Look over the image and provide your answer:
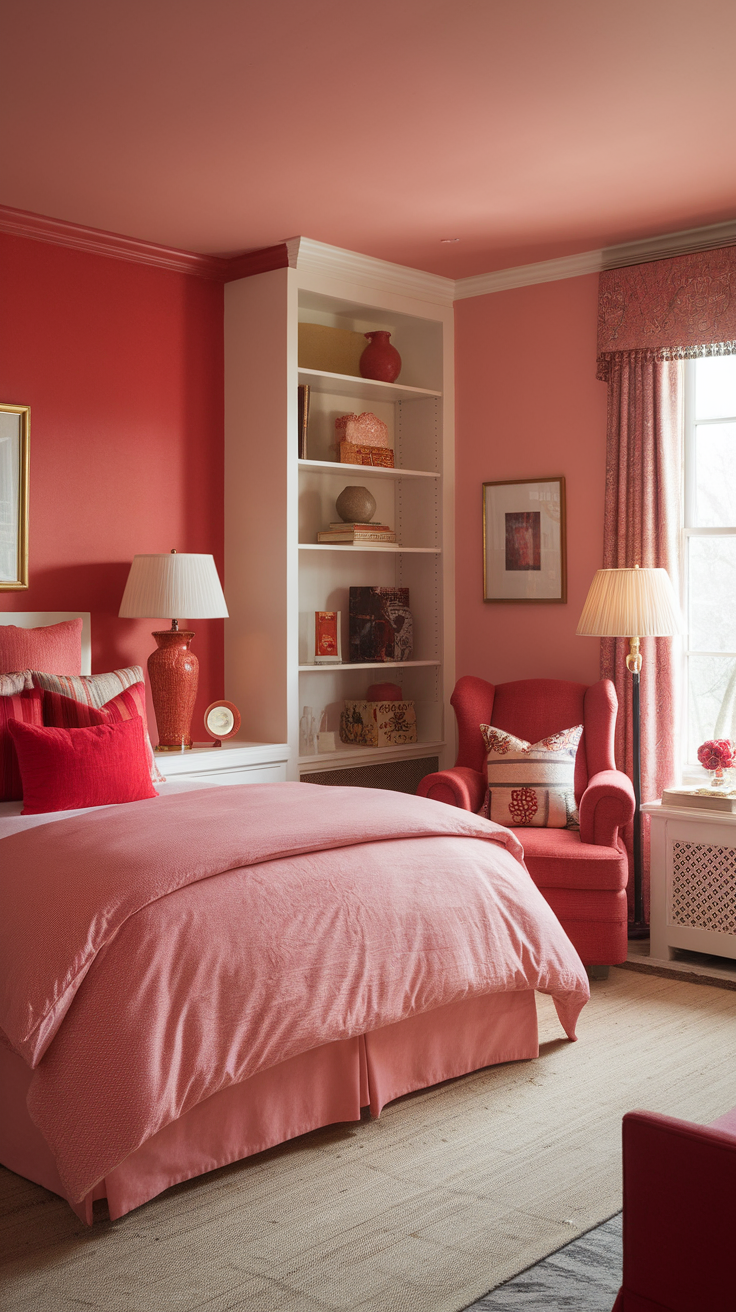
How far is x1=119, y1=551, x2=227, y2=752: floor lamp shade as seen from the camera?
14.4 ft

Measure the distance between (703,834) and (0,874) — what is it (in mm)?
2575

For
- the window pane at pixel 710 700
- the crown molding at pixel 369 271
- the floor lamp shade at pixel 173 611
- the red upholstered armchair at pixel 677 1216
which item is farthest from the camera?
the crown molding at pixel 369 271

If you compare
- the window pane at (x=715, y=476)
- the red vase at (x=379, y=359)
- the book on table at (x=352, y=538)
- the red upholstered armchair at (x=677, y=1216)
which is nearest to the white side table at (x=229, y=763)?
the book on table at (x=352, y=538)

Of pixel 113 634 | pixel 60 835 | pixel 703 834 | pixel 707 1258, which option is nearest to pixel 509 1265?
pixel 707 1258

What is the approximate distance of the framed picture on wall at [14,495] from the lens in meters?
4.32

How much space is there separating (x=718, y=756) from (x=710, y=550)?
896 millimetres

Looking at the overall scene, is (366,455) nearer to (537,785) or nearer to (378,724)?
(378,724)

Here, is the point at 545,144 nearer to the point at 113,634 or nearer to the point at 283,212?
the point at 283,212

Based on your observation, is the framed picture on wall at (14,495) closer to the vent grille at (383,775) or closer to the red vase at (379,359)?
Result: the vent grille at (383,775)

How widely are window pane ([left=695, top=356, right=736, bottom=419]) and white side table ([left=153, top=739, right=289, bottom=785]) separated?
2.21 meters

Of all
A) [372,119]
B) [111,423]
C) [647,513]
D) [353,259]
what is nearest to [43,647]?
[111,423]

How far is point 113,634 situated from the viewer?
4.70 metres

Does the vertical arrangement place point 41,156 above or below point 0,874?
above

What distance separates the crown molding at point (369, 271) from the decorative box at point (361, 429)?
0.57m
